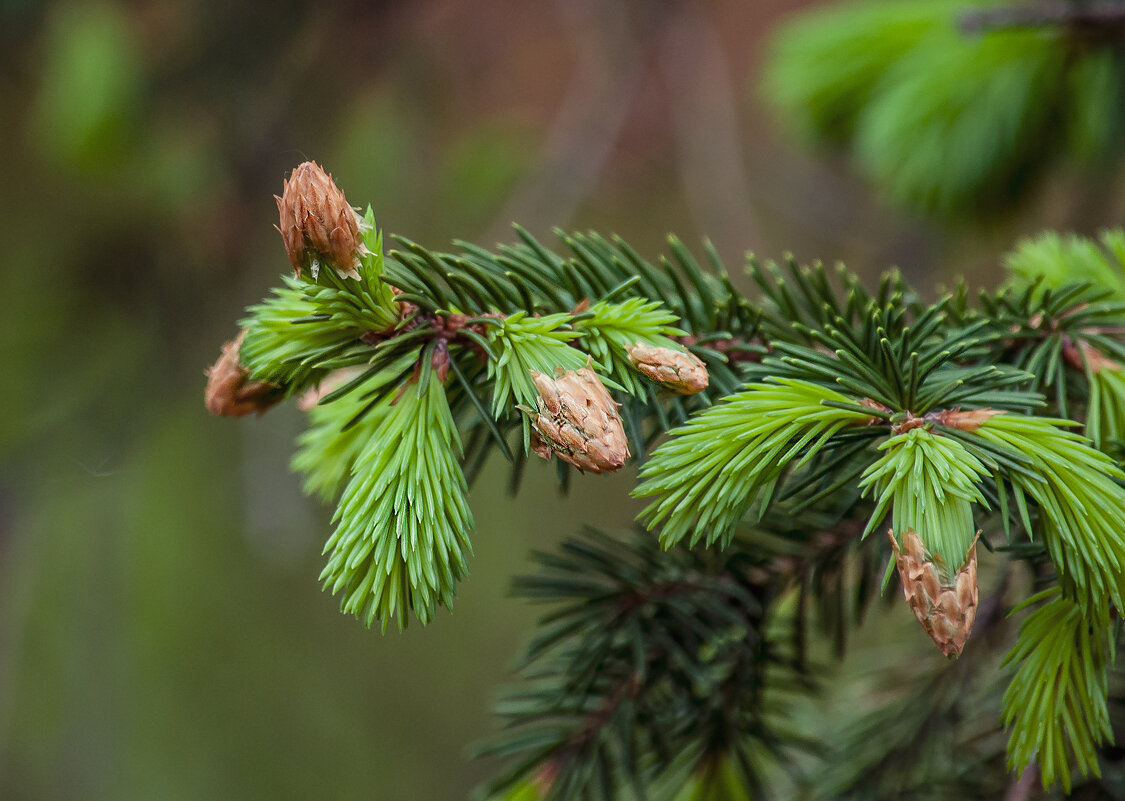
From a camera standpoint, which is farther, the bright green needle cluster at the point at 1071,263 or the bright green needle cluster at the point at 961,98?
the bright green needle cluster at the point at 961,98

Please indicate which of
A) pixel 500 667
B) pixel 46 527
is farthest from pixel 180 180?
pixel 500 667

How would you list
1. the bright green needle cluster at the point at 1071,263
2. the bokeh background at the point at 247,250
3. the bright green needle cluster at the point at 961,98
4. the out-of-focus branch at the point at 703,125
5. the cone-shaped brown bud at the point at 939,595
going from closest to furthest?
1. the cone-shaped brown bud at the point at 939,595
2. the bright green needle cluster at the point at 1071,263
3. the bright green needle cluster at the point at 961,98
4. the bokeh background at the point at 247,250
5. the out-of-focus branch at the point at 703,125

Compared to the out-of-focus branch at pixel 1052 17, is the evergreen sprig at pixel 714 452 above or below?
below

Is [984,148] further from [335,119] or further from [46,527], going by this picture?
[46,527]

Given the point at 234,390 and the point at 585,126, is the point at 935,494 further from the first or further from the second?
the point at 585,126

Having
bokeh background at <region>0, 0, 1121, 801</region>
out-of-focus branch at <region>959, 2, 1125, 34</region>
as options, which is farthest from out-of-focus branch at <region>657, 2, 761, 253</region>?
out-of-focus branch at <region>959, 2, 1125, 34</region>

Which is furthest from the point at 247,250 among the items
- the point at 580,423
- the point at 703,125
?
the point at 580,423

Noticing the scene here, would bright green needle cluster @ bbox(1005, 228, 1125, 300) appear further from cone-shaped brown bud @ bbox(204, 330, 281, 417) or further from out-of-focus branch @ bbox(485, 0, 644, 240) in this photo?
out-of-focus branch @ bbox(485, 0, 644, 240)

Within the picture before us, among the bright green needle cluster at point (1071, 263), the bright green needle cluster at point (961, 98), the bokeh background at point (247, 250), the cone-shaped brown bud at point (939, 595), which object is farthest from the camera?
the bokeh background at point (247, 250)

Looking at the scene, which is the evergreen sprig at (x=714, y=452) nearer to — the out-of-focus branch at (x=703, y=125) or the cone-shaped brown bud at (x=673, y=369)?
the cone-shaped brown bud at (x=673, y=369)

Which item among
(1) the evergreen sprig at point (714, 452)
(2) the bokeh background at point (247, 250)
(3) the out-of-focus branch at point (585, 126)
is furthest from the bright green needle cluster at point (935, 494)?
(3) the out-of-focus branch at point (585, 126)
